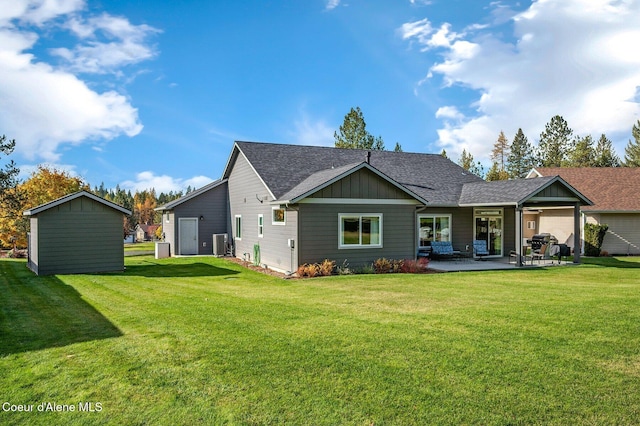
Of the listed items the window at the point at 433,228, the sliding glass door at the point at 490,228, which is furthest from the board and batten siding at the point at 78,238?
the sliding glass door at the point at 490,228

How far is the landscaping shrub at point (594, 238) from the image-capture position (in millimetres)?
22578

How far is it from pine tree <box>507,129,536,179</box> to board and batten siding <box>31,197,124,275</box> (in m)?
51.5

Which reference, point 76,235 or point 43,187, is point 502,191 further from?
point 43,187

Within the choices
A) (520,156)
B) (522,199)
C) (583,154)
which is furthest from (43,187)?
(520,156)

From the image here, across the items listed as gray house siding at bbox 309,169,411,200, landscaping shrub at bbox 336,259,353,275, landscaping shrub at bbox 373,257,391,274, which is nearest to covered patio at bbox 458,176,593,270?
landscaping shrub at bbox 373,257,391,274

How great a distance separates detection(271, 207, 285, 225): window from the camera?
16094 mm

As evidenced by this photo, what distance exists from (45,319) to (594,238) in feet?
81.5

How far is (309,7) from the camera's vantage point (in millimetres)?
16312

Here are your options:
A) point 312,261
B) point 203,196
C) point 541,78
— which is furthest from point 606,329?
point 203,196

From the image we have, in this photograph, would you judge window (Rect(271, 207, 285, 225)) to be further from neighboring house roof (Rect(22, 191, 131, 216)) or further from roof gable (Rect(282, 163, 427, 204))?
neighboring house roof (Rect(22, 191, 131, 216))

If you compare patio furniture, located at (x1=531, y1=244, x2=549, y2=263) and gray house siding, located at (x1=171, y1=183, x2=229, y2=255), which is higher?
gray house siding, located at (x1=171, y1=183, x2=229, y2=255)

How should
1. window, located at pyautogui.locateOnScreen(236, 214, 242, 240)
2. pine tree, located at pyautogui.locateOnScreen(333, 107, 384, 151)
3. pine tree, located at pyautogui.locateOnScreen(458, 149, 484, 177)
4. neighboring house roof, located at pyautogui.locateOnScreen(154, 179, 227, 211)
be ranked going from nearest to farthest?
1. window, located at pyautogui.locateOnScreen(236, 214, 242, 240)
2. neighboring house roof, located at pyautogui.locateOnScreen(154, 179, 227, 211)
3. pine tree, located at pyautogui.locateOnScreen(333, 107, 384, 151)
4. pine tree, located at pyautogui.locateOnScreen(458, 149, 484, 177)

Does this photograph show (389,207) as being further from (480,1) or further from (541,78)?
(541,78)

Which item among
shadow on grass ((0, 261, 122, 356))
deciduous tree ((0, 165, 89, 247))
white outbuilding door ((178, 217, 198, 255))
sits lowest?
shadow on grass ((0, 261, 122, 356))
